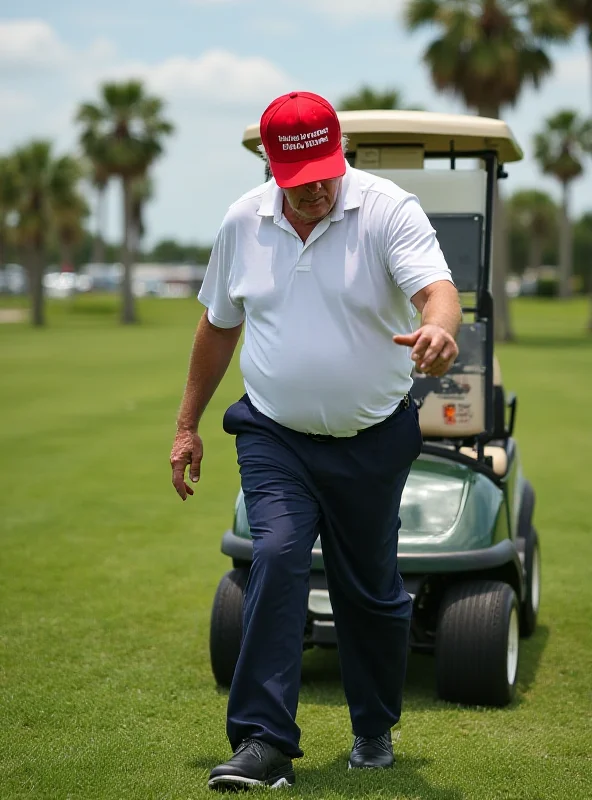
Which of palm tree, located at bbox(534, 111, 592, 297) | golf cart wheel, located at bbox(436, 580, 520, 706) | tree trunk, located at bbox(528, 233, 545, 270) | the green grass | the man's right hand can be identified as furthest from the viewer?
tree trunk, located at bbox(528, 233, 545, 270)

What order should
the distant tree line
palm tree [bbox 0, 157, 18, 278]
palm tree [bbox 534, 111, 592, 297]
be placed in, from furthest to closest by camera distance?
the distant tree line < palm tree [bbox 534, 111, 592, 297] < palm tree [bbox 0, 157, 18, 278]

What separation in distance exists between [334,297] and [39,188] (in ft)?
174

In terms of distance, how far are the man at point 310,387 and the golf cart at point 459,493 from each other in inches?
32.8

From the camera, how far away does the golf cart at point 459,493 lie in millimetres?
4352

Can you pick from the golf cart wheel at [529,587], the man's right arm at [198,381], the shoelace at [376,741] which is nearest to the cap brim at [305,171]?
the man's right arm at [198,381]

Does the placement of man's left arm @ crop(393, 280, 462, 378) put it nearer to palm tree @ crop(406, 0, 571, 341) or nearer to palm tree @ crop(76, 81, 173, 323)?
palm tree @ crop(406, 0, 571, 341)

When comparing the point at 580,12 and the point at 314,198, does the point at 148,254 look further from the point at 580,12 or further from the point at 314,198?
the point at 314,198

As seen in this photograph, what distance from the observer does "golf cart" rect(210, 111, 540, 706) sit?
4.35 m

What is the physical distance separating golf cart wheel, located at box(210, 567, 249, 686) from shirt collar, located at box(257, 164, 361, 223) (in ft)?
5.31

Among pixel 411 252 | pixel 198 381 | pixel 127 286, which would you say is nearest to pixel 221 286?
pixel 198 381

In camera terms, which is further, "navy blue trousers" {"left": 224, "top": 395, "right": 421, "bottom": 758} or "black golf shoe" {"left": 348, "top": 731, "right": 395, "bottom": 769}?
"black golf shoe" {"left": 348, "top": 731, "right": 395, "bottom": 769}

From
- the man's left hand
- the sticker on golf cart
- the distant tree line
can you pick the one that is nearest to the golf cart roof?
the sticker on golf cart

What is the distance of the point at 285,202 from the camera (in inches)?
135

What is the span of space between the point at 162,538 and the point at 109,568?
991 millimetres
